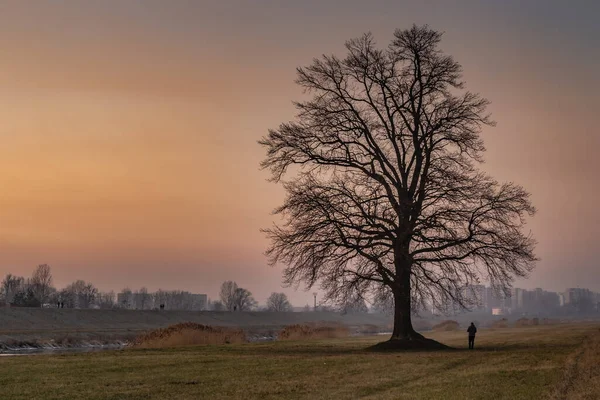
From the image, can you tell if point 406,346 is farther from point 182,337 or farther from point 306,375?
point 182,337

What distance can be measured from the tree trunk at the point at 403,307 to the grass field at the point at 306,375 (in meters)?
4.21

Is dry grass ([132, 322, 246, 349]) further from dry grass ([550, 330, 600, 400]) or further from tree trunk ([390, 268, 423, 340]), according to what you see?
dry grass ([550, 330, 600, 400])

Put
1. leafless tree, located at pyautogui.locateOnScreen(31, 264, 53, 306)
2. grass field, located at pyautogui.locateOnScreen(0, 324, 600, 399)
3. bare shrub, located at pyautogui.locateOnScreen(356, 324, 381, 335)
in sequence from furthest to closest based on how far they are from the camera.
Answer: leafless tree, located at pyautogui.locateOnScreen(31, 264, 53, 306), bare shrub, located at pyautogui.locateOnScreen(356, 324, 381, 335), grass field, located at pyautogui.locateOnScreen(0, 324, 600, 399)

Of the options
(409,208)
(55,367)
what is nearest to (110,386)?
(55,367)

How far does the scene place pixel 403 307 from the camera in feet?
122

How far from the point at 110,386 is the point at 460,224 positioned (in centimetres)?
2102

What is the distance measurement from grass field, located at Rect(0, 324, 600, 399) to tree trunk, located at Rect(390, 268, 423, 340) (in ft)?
13.8

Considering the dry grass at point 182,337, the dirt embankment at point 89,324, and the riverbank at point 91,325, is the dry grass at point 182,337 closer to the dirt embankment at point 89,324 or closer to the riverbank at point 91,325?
the riverbank at point 91,325

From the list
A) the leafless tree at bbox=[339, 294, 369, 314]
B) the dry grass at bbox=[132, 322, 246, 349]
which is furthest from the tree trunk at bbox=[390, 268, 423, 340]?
the dry grass at bbox=[132, 322, 246, 349]

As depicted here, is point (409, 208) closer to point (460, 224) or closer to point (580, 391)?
point (460, 224)

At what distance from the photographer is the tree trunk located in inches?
1451

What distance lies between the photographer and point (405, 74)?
1499 inches

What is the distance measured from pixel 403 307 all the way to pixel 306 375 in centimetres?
1460

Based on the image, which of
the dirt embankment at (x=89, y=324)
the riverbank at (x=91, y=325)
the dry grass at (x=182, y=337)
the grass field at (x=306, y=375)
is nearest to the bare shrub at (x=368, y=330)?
the riverbank at (x=91, y=325)
